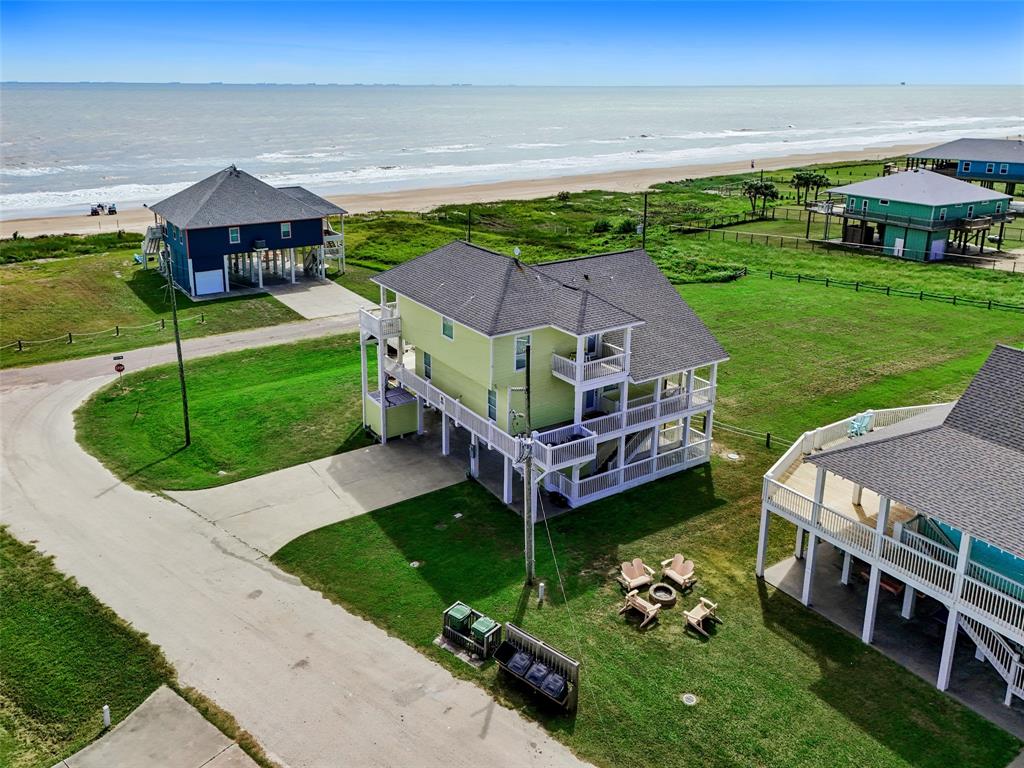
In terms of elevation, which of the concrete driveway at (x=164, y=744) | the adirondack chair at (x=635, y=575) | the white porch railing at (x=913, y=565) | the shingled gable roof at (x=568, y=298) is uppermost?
the shingled gable roof at (x=568, y=298)

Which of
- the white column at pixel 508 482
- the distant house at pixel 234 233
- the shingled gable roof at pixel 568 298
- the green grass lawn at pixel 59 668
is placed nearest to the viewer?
the green grass lawn at pixel 59 668

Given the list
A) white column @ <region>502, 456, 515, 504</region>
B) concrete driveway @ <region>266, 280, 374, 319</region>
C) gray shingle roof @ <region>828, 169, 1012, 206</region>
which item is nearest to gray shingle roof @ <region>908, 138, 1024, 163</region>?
gray shingle roof @ <region>828, 169, 1012, 206</region>

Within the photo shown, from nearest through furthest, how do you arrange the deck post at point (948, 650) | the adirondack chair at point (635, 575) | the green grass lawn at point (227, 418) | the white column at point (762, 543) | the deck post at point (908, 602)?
the deck post at point (948, 650) < the deck post at point (908, 602) < the adirondack chair at point (635, 575) < the white column at point (762, 543) < the green grass lawn at point (227, 418)

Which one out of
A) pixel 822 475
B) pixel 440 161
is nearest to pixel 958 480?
pixel 822 475

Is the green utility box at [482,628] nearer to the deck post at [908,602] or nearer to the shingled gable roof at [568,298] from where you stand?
the shingled gable roof at [568,298]

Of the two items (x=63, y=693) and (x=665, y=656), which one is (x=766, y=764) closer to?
(x=665, y=656)

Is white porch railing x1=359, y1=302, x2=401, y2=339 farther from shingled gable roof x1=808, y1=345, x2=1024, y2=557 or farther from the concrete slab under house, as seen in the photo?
shingled gable roof x1=808, y1=345, x2=1024, y2=557

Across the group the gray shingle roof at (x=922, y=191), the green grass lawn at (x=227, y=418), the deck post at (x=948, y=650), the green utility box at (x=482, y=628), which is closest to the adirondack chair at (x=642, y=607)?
the green utility box at (x=482, y=628)
